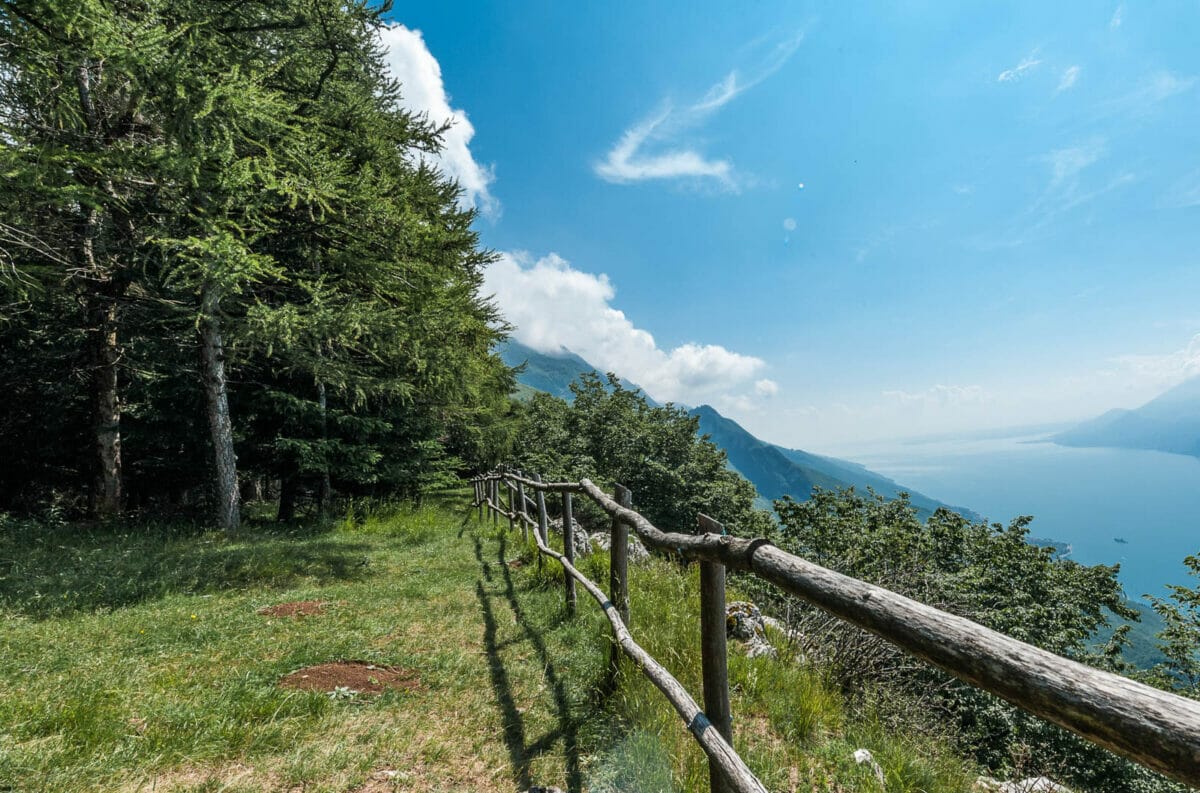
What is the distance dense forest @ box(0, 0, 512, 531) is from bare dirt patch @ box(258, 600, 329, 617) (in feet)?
14.4

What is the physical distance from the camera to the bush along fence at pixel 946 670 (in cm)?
100

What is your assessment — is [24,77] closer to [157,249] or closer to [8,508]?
[157,249]

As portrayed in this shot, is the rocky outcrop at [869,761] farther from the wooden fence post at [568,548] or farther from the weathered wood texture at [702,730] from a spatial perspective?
the wooden fence post at [568,548]

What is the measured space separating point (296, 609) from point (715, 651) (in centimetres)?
588

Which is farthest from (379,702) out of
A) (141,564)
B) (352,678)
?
(141,564)

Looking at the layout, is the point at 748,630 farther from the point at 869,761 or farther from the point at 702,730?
the point at 702,730

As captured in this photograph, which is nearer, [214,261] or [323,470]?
[214,261]

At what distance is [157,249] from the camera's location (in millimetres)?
11078

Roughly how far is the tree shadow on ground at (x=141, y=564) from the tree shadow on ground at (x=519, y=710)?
12.2 feet

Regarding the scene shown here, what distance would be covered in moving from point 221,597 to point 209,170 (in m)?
7.15

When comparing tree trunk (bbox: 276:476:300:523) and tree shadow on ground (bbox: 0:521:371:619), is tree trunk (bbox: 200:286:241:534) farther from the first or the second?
tree trunk (bbox: 276:476:300:523)

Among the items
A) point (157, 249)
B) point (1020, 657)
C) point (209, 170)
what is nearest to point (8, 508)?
point (157, 249)

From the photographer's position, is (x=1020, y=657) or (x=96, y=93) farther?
(x=96, y=93)

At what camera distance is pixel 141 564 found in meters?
7.62
